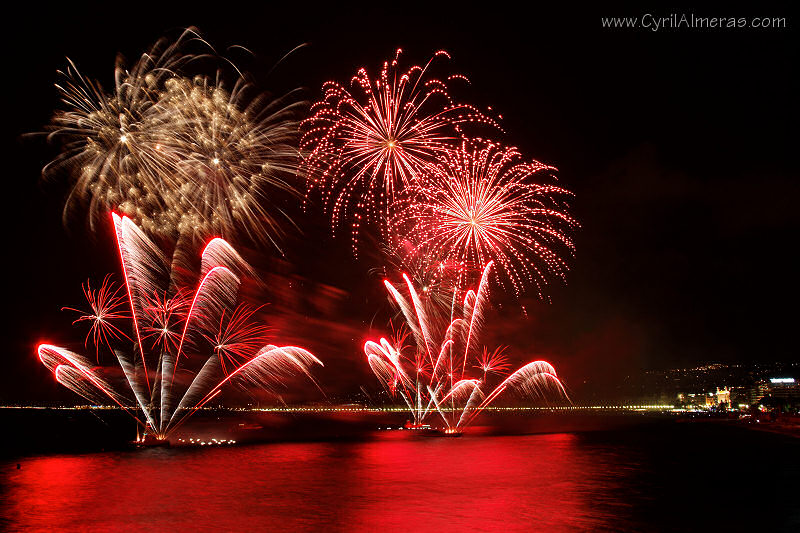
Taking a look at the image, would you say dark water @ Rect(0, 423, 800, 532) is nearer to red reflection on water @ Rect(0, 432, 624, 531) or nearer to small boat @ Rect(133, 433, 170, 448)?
red reflection on water @ Rect(0, 432, 624, 531)

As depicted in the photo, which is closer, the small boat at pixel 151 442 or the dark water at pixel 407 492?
the dark water at pixel 407 492

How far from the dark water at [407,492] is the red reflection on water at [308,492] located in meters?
0.04

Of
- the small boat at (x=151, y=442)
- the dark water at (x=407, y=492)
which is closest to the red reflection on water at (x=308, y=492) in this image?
the dark water at (x=407, y=492)

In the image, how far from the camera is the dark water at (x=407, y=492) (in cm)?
1446

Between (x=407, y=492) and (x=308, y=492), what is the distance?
2.78 m

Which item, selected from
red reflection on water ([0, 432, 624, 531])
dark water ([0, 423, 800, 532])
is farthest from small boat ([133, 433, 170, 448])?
red reflection on water ([0, 432, 624, 531])

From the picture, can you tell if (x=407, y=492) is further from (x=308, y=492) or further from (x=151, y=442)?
(x=151, y=442)

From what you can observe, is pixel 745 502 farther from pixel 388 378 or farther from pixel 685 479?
pixel 388 378

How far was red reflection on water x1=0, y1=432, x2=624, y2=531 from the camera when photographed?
14555mm

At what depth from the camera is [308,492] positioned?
18969 mm

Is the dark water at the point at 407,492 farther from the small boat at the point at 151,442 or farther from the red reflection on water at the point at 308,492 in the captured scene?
the small boat at the point at 151,442

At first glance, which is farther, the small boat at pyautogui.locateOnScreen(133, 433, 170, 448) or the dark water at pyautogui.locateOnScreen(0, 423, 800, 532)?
the small boat at pyautogui.locateOnScreen(133, 433, 170, 448)

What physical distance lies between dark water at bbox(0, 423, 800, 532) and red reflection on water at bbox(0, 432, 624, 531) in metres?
0.04

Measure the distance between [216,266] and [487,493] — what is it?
1313cm
